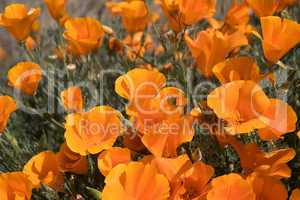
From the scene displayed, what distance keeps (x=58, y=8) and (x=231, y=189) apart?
1407 millimetres

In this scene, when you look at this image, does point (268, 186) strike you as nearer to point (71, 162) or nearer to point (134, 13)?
point (71, 162)

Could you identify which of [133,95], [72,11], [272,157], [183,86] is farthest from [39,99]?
[72,11]

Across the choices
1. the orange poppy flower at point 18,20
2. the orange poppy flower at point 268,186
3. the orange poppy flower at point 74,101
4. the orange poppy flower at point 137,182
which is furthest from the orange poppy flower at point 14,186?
the orange poppy flower at point 18,20

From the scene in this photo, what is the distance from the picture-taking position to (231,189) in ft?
4.13

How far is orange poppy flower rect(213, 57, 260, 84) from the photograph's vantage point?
60.7 inches

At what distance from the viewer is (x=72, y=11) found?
4301 millimetres

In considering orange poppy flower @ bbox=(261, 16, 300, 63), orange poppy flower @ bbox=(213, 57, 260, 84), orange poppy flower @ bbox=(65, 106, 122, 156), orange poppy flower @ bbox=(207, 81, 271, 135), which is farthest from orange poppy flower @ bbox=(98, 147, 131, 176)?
orange poppy flower @ bbox=(261, 16, 300, 63)

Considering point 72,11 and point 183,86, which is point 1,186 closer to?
point 183,86

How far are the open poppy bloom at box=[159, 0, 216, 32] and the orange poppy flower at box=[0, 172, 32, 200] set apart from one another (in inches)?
31.8

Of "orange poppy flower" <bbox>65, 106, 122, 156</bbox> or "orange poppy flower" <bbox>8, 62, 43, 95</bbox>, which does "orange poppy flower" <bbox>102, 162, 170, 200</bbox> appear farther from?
"orange poppy flower" <bbox>8, 62, 43, 95</bbox>

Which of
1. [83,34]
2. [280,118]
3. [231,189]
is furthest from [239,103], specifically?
[83,34]

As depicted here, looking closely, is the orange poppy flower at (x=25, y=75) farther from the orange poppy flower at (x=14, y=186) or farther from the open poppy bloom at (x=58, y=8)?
the orange poppy flower at (x=14, y=186)

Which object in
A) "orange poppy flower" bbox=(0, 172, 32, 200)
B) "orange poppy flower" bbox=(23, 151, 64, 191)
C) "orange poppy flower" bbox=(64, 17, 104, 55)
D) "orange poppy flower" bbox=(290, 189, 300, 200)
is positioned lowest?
"orange poppy flower" bbox=(23, 151, 64, 191)

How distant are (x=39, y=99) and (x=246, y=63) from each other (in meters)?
1.29
